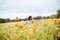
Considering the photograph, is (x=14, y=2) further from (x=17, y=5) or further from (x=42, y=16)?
(x=42, y=16)

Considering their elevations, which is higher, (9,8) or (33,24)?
(9,8)

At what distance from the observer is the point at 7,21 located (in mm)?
1109

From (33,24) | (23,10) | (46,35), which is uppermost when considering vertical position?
(23,10)

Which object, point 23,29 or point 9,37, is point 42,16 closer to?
point 23,29

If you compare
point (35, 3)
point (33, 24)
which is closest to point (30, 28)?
point (33, 24)

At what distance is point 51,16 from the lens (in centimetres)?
114

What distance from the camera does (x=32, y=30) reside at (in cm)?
102

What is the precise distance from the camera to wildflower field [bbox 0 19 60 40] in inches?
38.5

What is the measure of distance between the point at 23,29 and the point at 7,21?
0.70 ft

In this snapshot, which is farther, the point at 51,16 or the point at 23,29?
the point at 51,16

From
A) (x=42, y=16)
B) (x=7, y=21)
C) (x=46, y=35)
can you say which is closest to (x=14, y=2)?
(x=7, y=21)

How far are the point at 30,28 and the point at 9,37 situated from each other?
196 millimetres

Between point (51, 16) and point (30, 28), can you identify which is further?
point (51, 16)

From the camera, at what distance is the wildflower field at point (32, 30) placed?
979mm
